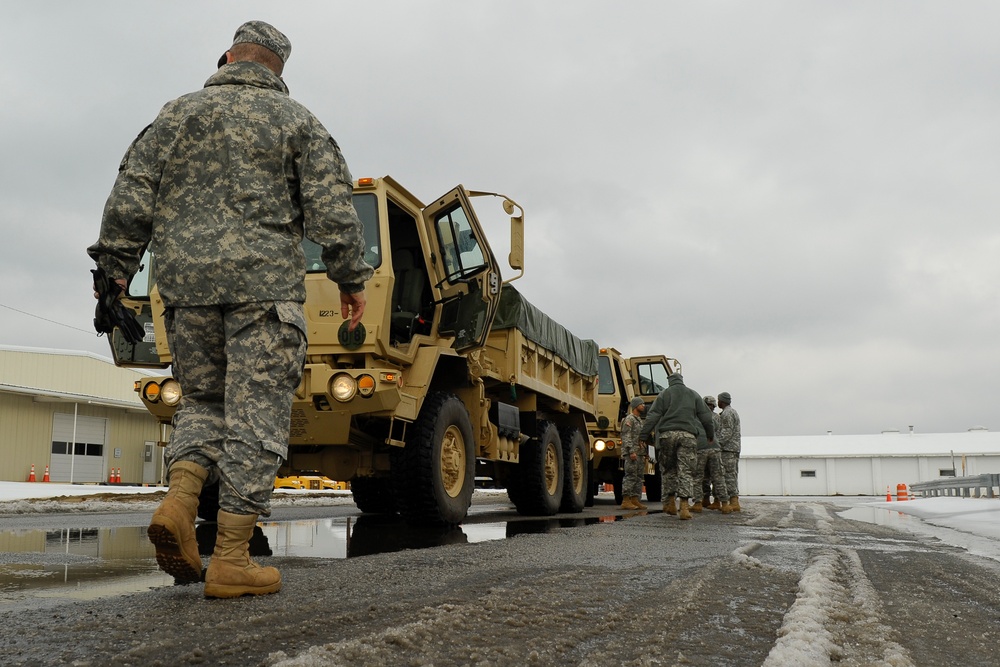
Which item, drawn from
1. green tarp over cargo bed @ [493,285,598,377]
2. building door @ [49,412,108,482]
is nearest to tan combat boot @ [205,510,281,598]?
green tarp over cargo bed @ [493,285,598,377]

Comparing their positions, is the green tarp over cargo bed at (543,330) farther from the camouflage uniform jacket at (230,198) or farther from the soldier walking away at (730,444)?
the camouflage uniform jacket at (230,198)

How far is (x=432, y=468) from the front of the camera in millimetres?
7195

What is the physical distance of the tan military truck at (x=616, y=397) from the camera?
1573 cm

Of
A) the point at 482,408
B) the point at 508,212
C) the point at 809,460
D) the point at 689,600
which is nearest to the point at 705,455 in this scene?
the point at 482,408

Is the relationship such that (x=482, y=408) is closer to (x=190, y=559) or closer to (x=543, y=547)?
(x=543, y=547)

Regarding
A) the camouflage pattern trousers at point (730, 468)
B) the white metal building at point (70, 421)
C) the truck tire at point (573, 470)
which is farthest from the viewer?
the white metal building at point (70, 421)

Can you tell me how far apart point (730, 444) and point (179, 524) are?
38.9ft

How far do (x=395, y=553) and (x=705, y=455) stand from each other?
846 centimetres

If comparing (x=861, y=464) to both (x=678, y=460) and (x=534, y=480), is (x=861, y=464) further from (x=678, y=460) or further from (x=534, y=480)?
(x=534, y=480)

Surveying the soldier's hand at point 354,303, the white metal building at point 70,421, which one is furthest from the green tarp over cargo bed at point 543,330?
the white metal building at point 70,421

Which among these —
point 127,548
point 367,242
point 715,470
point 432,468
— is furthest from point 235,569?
point 715,470

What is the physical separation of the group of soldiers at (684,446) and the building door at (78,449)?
23.9 meters

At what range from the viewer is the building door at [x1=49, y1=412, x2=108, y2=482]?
99.5ft

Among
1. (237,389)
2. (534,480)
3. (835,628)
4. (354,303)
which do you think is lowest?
(835,628)
